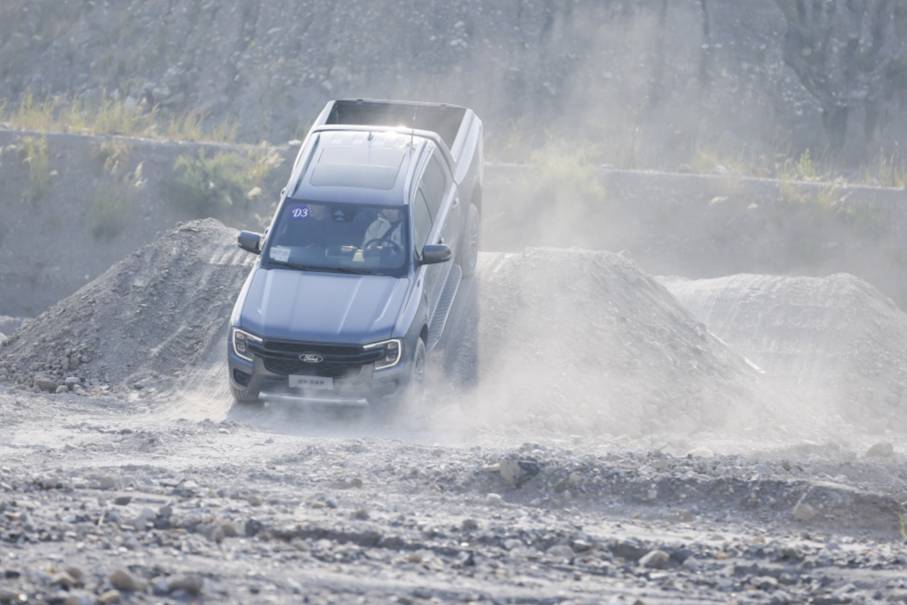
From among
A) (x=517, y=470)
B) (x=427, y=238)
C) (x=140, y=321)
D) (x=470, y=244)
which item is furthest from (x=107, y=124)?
(x=517, y=470)

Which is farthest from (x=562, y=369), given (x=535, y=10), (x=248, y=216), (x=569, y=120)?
(x=535, y=10)

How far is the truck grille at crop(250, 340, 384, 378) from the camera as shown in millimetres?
14547

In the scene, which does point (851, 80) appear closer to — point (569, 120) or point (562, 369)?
point (569, 120)

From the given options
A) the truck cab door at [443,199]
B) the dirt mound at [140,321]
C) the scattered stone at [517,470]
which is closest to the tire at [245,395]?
the dirt mound at [140,321]

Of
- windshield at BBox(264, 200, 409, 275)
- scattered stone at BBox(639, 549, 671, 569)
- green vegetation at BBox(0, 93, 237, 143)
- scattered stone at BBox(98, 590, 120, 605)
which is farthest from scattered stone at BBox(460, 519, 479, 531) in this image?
green vegetation at BBox(0, 93, 237, 143)

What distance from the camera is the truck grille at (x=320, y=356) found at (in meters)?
14.5

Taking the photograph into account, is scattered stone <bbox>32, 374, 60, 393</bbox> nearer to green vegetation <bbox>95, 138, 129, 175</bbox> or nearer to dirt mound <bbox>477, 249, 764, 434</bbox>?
dirt mound <bbox>477, 249, 764, 434</bbox>

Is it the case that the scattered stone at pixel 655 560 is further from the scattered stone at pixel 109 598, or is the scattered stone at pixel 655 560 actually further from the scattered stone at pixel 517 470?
the scattered stone at pixel 109 598

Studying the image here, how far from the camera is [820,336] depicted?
19922 millimetres

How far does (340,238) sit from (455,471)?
4491mm

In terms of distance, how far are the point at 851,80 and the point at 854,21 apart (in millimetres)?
1683

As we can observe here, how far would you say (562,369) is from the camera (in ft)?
53.7

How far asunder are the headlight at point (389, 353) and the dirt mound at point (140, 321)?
2789 mm

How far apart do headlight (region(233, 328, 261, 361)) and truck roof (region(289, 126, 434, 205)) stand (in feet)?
5.27
